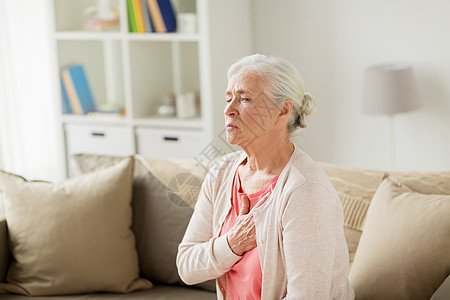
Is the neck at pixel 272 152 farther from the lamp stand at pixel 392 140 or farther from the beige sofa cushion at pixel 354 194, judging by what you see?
the lamp stand at pixel 392 140

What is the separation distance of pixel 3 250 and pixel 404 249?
1.45 meters

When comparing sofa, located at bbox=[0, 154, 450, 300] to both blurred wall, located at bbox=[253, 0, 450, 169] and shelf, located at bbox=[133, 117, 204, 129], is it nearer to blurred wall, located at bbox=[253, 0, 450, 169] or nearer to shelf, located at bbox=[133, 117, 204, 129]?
shelf, located at bbox=[133, 117, 204, 129]

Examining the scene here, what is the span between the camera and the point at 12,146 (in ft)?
13.7

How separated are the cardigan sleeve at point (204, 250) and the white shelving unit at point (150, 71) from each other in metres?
1.59

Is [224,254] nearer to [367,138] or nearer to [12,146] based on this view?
[367,138]

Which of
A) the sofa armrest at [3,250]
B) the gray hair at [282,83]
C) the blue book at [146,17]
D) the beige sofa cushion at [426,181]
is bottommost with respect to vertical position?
the sofa armrest at [3,250]

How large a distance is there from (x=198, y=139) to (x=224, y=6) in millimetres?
710

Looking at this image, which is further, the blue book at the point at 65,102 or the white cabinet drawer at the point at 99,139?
the blue book at the point at 65,102

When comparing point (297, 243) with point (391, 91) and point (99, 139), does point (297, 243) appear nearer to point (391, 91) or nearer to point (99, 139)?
point (391, 91)

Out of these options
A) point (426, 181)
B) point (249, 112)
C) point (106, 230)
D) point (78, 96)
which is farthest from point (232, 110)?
point (78, 96)

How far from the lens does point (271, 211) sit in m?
1.70

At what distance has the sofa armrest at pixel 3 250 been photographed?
2.46 metres

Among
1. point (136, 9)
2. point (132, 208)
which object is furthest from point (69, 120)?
point (132, 208)

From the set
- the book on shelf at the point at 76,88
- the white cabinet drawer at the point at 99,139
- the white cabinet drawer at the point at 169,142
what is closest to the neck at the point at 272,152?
the white cabinet drawer at the point at 169,142
